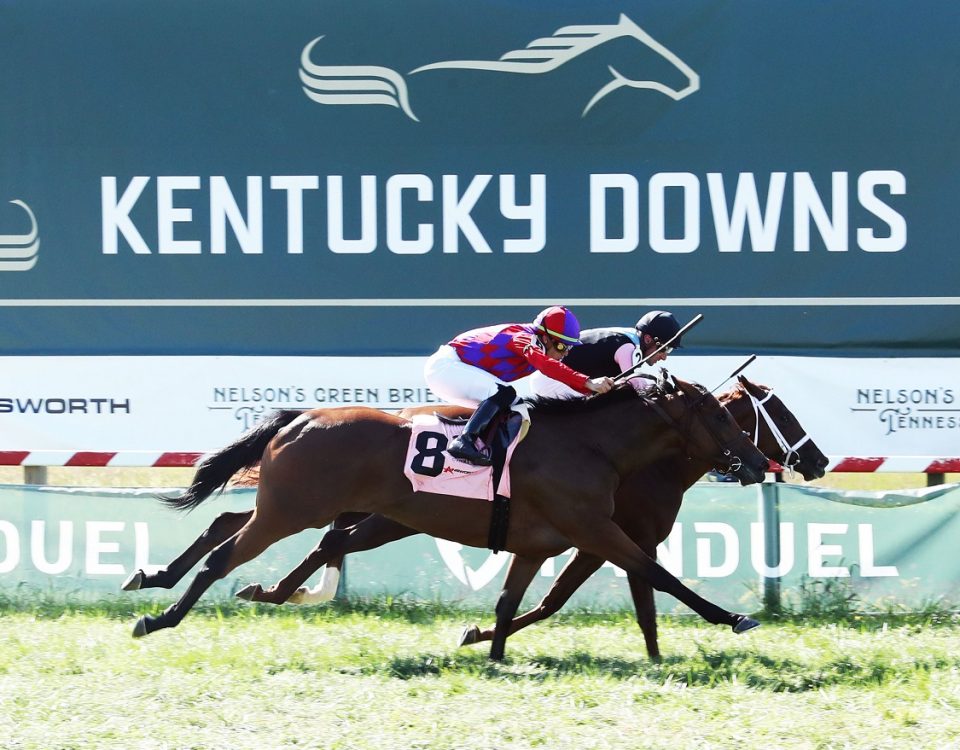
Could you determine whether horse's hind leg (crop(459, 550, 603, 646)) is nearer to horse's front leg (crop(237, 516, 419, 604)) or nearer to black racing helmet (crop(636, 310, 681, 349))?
horse's front leg (crop(237, 516, 419, 604))

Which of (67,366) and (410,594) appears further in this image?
(67,366)

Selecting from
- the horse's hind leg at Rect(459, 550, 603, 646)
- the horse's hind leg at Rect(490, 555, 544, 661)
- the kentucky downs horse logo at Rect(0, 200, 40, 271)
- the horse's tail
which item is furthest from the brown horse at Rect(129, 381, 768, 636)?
the kentucky downs horse logo at Rect(0, 200, 40, 271)

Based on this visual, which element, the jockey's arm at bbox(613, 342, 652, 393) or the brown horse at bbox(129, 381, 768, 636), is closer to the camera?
the brown horse at bbox(129, 381, 768, 636)

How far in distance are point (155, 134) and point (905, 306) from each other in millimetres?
5223

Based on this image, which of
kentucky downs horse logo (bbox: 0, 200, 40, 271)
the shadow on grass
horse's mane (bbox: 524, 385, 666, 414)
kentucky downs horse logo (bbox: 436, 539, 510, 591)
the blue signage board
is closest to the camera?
the shadow on grass

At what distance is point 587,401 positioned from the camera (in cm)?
651

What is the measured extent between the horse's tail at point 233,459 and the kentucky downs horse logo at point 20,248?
334 cm

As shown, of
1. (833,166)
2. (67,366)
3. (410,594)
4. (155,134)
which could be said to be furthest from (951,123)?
(67,366)

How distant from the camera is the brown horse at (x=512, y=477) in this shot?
19.9 ft

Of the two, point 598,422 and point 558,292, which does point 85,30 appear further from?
point 598,422

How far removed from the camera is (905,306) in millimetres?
8789

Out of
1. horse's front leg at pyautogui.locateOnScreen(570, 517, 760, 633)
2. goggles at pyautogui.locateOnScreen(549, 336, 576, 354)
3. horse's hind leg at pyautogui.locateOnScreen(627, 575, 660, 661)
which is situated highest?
goggles at pyautogui.locateOnScreen(549, 336, 576, 354)

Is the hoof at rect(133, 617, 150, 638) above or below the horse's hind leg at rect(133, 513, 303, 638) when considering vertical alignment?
below

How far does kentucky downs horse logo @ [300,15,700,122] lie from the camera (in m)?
8.80
